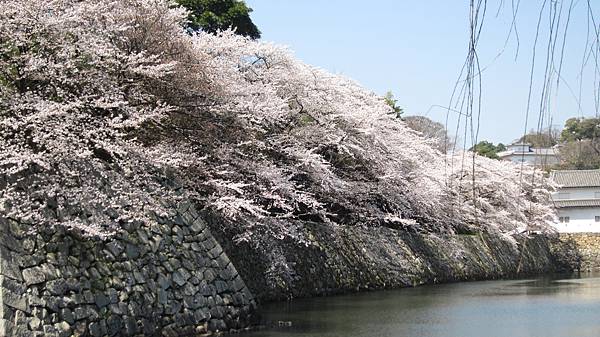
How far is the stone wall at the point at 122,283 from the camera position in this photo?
701 cm

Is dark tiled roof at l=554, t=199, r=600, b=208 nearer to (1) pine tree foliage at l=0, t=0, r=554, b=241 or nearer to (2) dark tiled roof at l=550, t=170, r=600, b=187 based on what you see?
(2) dark tiled roof at l=550, t=170, r=600, b=187

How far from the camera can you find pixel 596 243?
3186 cm

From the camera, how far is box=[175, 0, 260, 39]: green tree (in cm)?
2180

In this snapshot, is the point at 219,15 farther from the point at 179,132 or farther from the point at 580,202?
the point at 580,202

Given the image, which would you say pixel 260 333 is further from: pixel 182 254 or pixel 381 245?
pixel 381 245

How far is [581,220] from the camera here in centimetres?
3766

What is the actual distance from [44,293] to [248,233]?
205 inches

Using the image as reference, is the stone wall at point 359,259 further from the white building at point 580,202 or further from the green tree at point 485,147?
the white building at point 580,202

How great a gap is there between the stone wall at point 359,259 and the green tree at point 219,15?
26.9ft

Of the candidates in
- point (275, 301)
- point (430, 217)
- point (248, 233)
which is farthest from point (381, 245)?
point (248, 233)

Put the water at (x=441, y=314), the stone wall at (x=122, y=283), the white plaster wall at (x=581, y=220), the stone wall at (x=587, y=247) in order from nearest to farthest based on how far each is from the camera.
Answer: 1. the stone wall at (x=122, y=283)
2. the water at (x=441, y=314)
3. the stone wall at (x=587, y=247)
4. the white plaster wall at (x=581, y=220)

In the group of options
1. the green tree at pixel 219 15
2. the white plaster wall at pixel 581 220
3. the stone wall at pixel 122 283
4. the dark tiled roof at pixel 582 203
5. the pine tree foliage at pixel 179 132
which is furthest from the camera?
the white plaster wall at pixel 581 220

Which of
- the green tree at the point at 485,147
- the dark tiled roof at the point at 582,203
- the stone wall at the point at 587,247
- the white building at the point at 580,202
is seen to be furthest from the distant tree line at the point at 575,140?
the dark tiled roof at the point at 582,203

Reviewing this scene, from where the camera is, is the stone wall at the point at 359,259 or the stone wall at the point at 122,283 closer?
the stone wall at the point at 122,283
